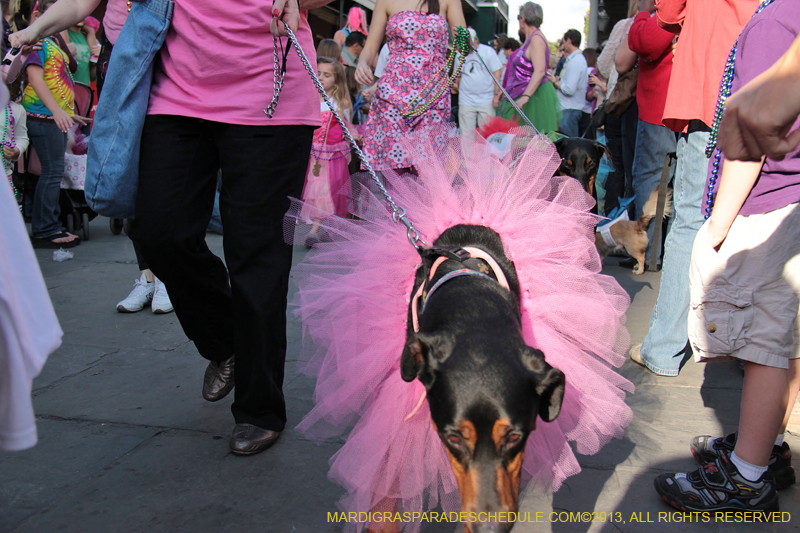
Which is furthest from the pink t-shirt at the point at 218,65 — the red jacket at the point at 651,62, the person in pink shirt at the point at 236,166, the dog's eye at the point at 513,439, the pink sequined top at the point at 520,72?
the pink sequined top at the point at 520,72

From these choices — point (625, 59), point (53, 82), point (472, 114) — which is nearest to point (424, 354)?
point (625, 59)

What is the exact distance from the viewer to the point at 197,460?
2486mm

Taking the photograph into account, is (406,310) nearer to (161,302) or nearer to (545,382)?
(545,382)

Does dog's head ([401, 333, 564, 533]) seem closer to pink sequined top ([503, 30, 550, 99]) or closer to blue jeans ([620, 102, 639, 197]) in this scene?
blue jeans ([620, 102, 639, 197])

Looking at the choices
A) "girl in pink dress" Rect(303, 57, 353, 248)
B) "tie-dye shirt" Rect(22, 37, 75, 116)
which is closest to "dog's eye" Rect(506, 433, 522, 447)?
"girl in pink dress" Rect(303, 57, 353, 248)

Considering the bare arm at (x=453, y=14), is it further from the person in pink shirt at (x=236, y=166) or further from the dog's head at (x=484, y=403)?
the dog's head at (x=484, y=403)

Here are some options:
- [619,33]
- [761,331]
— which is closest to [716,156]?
[761,331]

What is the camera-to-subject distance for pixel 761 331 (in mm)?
2105

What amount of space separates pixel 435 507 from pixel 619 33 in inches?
236

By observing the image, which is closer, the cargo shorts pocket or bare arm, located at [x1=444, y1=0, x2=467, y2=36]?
the cargo shorts pocket

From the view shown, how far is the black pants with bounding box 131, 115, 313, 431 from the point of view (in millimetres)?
2396

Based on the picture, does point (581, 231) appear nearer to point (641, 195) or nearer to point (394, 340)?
point (394, 340)

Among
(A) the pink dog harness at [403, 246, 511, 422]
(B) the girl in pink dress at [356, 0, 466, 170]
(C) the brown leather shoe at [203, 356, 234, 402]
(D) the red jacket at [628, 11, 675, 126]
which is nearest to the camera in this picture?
(A) the pink dog harness at [403, 246, 511, 422]

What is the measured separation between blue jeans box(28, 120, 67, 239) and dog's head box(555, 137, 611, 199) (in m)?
5.09
